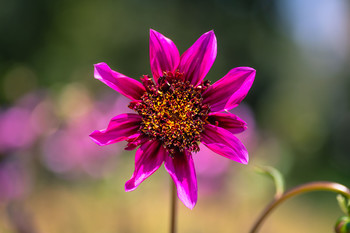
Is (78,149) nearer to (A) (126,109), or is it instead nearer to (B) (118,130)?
(A) (126,109)

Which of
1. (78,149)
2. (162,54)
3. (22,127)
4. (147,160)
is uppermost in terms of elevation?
(162,54)

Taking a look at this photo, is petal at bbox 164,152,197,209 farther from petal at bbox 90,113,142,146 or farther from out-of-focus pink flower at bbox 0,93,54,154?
out-of-focus pink flower at bbox 0,93,54,154

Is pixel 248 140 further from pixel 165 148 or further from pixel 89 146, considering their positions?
pixel 165 148

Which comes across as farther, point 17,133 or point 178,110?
point 17,133

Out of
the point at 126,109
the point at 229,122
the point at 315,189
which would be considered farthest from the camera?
the point at 126,109

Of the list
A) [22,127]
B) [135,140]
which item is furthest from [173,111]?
[22,127]

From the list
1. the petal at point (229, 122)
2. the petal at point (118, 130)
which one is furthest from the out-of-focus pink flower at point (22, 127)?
the petal at point (229, 122)

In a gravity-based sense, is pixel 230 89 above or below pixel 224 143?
above
